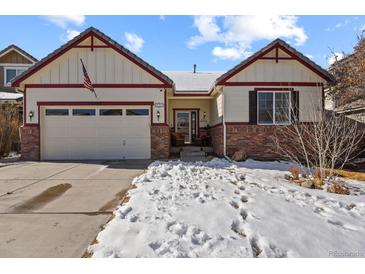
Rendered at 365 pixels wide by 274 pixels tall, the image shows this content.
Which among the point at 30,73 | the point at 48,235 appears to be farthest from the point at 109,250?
the point at 30,73

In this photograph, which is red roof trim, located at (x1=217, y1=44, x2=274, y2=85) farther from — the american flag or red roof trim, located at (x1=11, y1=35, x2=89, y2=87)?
red roof trim, located at (x1=11, y1=35, x2=89, y2=87)

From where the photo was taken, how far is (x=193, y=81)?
19859 mm

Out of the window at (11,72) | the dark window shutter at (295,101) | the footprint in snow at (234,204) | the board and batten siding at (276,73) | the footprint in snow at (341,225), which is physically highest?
the window at (11,72)

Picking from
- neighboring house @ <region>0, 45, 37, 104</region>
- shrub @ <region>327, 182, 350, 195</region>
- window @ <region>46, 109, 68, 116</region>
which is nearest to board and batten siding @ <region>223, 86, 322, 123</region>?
shrub @ <region>327, 182, 350, 195</region>

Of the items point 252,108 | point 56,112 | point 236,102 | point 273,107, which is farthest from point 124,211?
point 56,112

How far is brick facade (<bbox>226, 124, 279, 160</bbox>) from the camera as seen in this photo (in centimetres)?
1297

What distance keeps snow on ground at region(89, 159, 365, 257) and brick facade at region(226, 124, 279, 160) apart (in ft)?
18.7

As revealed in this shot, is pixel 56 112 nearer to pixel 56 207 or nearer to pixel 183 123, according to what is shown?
pixel 183 123

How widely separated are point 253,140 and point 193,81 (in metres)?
8.25

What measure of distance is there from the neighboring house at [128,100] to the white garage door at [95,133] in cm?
4

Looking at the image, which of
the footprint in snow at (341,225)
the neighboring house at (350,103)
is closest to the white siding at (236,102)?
the neighboring house at (350,103)

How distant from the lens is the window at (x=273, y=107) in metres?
13.0

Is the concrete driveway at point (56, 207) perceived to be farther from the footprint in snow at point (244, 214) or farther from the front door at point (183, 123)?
the front door at point (183, 123)
